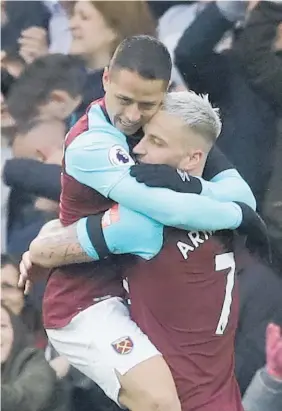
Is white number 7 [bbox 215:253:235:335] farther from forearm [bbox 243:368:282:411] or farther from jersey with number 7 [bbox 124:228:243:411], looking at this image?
forearm [bbox 243:368:282:411]

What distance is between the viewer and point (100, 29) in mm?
1416

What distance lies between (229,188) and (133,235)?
0.17m

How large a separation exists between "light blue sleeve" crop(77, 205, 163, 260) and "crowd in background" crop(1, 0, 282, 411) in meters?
0.17

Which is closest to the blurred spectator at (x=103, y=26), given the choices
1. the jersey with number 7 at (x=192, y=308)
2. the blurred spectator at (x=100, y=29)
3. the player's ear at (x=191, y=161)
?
the blurred spectator at (x=100, y=29)

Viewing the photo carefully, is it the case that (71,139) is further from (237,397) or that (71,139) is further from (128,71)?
(237,397)

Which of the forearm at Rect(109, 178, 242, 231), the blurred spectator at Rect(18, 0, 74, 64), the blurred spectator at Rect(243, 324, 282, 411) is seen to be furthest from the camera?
the blurred spectator at Rect(18, 0, 74, 64)

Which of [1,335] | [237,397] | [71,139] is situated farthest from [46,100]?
[237,397]

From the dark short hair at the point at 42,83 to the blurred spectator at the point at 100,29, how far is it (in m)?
0.02

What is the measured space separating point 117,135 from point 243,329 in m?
0.37

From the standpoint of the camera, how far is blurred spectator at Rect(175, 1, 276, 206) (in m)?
1.36

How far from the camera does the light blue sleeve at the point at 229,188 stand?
1.25m

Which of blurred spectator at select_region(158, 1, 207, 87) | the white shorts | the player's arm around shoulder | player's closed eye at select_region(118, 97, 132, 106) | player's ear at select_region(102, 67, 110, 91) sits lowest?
the white shorts

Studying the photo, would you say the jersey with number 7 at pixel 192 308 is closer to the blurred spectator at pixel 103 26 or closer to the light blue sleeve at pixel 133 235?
the light blue sleeve at pixel 133 235

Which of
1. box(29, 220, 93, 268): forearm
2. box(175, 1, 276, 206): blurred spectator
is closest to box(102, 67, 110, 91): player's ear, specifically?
box(175, 1, 276, 206): blurred spectator
